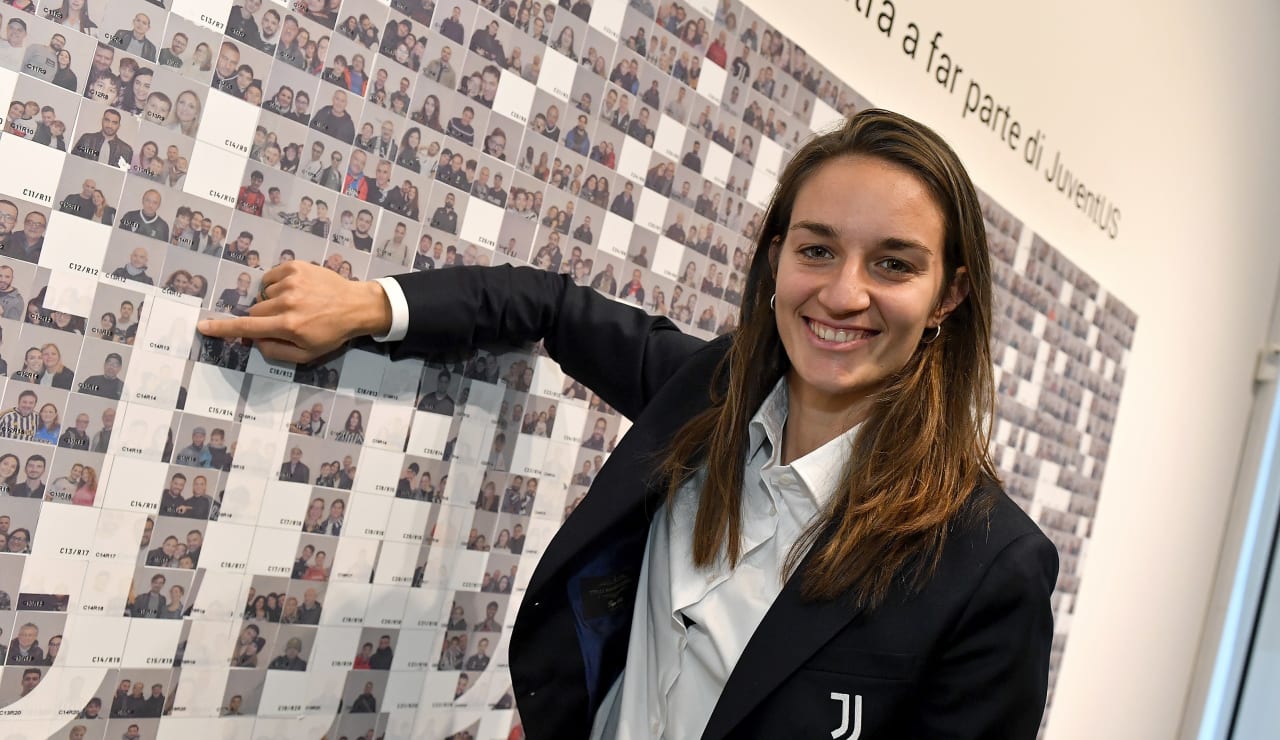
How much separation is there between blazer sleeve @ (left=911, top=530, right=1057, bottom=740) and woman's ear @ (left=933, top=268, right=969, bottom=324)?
266mm

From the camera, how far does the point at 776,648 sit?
3.73 ft

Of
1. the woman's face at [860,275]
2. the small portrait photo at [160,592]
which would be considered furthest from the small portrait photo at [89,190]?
the woman's face at [860,275]

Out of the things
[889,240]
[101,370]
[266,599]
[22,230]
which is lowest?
[266,599]

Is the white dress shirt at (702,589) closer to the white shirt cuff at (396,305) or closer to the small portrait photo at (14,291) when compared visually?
the white shirt cuff at (396,305)

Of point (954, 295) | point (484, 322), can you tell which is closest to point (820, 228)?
point (954, 295)

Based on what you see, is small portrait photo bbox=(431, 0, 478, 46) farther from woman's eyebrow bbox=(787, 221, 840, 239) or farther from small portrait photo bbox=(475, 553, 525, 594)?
→ small portrait photo bbox=(475, 553, 525, 594)

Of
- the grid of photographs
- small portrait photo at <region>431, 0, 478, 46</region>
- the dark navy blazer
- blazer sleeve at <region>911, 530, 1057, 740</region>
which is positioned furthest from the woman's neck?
small portrait photo at <region>431, 0, 478, 46</region>

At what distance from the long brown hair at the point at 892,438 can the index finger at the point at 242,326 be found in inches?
17.9

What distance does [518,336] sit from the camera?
1.37m

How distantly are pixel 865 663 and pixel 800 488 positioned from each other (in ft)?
0.70

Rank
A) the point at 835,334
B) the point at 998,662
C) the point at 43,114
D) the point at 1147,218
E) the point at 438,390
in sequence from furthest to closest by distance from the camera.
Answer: the point at 1147,218, the point at 438,390, the point at 835,334, the point at 998,662, the point at 43,114

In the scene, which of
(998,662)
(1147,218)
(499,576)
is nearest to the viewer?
(998,662)

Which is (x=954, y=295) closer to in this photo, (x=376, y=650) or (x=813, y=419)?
(x=813, y=419)

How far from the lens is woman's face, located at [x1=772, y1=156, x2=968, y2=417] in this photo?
46.5 inches
